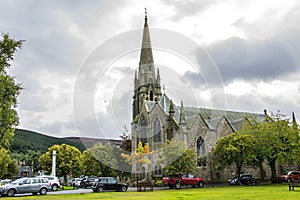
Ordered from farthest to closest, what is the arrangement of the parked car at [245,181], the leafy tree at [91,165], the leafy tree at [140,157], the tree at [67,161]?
the tree at [67,161]
the leafy tree at [91,165]
the leafy tree at [140,157]
the parked car at [245,181]

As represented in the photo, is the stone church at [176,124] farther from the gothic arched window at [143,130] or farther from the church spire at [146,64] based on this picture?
the church spire at [146,64]

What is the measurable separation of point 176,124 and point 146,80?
22.6 metres

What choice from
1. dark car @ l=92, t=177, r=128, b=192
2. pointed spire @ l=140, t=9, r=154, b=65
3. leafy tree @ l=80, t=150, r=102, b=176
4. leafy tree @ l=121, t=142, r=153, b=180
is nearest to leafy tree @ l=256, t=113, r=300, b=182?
leafy tree @ l=121, t=142, r=153, b=180

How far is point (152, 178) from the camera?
60.8 metres

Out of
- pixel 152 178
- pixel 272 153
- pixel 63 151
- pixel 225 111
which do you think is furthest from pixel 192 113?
pixel 63 151

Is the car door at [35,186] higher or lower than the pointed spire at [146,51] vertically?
lower

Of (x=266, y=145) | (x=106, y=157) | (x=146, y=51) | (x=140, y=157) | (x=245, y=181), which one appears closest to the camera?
(x=245, y=181)

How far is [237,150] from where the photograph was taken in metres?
50.7

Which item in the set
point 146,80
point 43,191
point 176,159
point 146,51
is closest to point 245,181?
point 176,159

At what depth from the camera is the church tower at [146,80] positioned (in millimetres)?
81562

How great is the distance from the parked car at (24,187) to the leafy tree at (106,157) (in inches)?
1165

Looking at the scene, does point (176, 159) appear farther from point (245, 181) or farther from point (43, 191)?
point (43, 191)

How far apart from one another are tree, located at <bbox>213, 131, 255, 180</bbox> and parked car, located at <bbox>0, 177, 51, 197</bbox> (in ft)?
89.3

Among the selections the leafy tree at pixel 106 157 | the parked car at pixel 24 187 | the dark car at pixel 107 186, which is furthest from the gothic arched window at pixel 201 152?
the parked car at pixel 24 187
